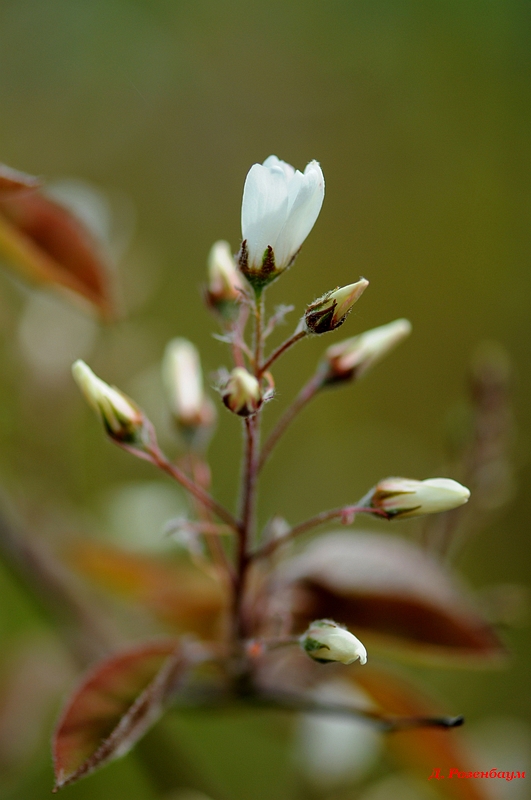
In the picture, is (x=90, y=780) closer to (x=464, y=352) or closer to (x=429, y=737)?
(x=429, y=737)

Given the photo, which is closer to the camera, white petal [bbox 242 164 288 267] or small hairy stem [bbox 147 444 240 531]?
white petal [bbox 242 164 288 267]

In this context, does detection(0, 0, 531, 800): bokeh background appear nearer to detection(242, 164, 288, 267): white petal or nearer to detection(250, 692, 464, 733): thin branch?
detection(250, 692, 464, 733): thin branch

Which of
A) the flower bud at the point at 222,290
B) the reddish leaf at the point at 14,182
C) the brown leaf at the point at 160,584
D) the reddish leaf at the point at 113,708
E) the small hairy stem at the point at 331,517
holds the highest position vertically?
the reddish leaf at the point at 14,182

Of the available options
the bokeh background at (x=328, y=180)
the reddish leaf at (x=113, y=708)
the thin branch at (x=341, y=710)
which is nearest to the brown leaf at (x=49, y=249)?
the reddish leaf at (x=113, y=708)

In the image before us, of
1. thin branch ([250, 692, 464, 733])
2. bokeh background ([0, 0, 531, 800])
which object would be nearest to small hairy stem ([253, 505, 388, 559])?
thin branch ([250, 692, 464, 733])

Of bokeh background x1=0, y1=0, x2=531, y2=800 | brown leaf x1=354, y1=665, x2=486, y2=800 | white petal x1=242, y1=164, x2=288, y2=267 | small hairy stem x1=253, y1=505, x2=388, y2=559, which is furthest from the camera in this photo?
bokeh background x1=0, y1=0, x2=531, y2=800

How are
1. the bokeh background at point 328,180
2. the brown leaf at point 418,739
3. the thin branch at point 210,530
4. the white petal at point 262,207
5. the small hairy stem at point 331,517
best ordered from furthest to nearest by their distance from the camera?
the bokeh background at point 328,180 → the brown leaf at point 418,739 → the thin branch at point 210,530 → the small hairy stem at point 331,517 → the white petal at point 262,207

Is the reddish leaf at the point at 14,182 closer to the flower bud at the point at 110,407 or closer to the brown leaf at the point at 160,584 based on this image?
the flower bud at the point at 110,407
